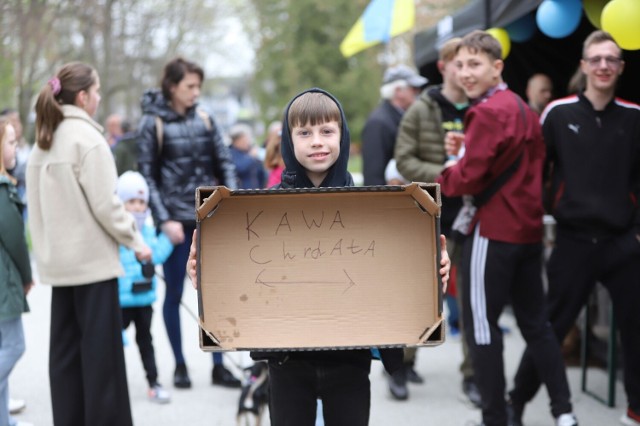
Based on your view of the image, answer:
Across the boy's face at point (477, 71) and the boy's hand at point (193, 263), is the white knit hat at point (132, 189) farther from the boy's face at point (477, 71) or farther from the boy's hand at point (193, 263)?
the boy's hand at point (193, 263)

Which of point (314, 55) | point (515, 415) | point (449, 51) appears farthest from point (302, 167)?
point (314, 55)

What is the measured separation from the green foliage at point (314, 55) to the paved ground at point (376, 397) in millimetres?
37583

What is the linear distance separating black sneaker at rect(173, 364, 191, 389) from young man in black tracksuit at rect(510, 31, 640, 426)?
251 cm

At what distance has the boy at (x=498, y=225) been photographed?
172 inches

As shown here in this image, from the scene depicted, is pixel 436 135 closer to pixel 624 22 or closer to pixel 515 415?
pixel 624 22

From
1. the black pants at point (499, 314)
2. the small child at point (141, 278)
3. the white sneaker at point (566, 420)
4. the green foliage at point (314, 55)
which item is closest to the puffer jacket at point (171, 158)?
the small child at point (141, 278)

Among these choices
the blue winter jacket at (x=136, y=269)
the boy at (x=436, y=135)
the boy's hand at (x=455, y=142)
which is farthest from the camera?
the boy at (x=436, y=135)

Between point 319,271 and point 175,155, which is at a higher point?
point 175,155

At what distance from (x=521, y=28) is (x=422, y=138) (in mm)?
1305

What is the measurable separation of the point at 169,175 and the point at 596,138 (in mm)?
2844

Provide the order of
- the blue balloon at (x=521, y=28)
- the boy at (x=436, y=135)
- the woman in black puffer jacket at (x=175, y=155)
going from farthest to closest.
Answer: the blue balloon at (x=521, y=28), the woman in black puffer jacket at (x=175, y=155), the boy at (x=436, y=135)

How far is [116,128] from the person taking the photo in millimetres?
13312

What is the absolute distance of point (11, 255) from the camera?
464cm

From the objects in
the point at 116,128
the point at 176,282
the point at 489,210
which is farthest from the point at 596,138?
the point at 116,128
